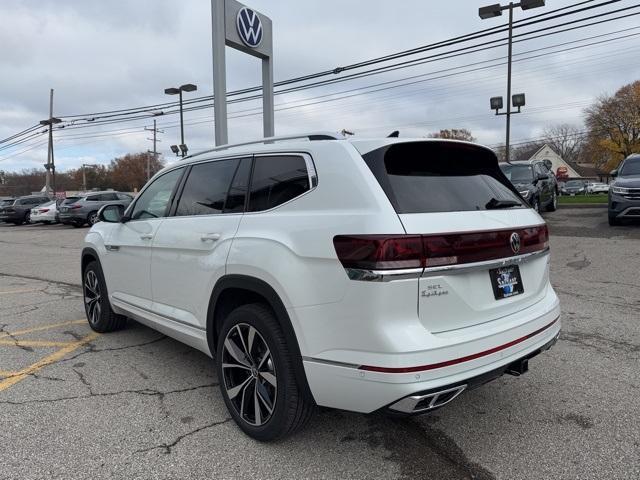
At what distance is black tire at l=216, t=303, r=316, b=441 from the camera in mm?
2764

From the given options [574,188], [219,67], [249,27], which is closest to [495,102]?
[249,27]

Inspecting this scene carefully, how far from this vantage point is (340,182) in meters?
2.69

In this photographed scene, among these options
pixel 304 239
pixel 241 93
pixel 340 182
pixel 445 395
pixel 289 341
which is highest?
pixel 241 93

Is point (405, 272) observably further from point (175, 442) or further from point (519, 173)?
point (519, 173)

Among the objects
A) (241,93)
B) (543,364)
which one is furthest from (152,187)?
(241,93)

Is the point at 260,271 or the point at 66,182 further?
the point at 66,182

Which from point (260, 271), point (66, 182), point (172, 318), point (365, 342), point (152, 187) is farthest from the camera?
point (66, 182)

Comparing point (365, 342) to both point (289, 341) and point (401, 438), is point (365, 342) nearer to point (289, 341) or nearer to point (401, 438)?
point (289, 341)

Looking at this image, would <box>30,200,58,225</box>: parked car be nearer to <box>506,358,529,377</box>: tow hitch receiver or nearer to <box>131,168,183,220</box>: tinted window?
<box>131,168,183,220</box>: tinted window

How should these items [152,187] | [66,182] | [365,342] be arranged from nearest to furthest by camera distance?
[365,342] < [152,187] < [66,182]

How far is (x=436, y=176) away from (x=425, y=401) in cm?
129

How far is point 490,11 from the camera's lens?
56.1ft

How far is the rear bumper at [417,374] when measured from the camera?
235 centimetres

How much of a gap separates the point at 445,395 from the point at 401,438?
77cm
